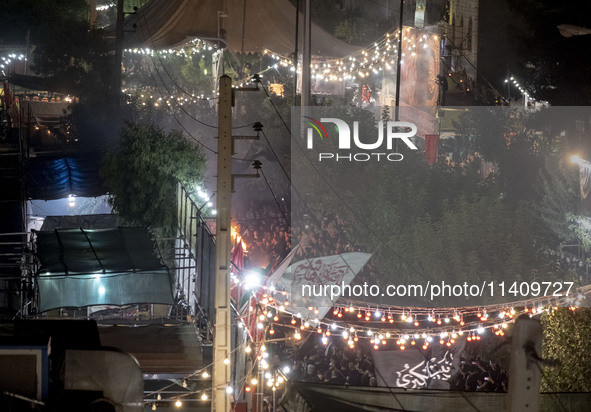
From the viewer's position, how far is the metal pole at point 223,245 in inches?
395

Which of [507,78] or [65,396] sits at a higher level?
[507,78]

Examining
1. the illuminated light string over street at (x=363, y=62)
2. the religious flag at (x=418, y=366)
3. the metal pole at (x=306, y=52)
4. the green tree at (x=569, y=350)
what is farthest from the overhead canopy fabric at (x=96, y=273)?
the illuminated light string over street at (x=363, y=62)

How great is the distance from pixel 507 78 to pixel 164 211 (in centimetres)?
1585

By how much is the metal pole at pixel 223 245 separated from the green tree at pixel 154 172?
30.5 ft

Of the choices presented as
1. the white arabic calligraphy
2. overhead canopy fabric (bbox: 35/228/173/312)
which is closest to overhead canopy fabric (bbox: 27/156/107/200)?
overhead canopy fabric (bbox: 35/228/173/312)

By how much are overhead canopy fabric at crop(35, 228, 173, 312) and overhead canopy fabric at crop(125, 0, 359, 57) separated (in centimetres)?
823

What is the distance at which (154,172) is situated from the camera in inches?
768

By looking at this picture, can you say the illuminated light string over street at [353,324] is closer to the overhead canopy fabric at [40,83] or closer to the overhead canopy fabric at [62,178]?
the overhead canopy fabric at [62,178]

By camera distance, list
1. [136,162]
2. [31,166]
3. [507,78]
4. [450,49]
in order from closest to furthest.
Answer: [136,162]
[31,166]
[450,49]
[507,78]

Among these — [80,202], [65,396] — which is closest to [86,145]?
[80,202]

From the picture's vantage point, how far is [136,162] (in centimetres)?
1931

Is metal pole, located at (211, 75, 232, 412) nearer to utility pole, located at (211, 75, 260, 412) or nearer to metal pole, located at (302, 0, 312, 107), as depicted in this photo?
utility pole, located at (211, 75, 260, 412)

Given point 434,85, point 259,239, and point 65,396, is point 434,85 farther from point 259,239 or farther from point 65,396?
point 65,396

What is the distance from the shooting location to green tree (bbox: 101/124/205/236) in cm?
1927
